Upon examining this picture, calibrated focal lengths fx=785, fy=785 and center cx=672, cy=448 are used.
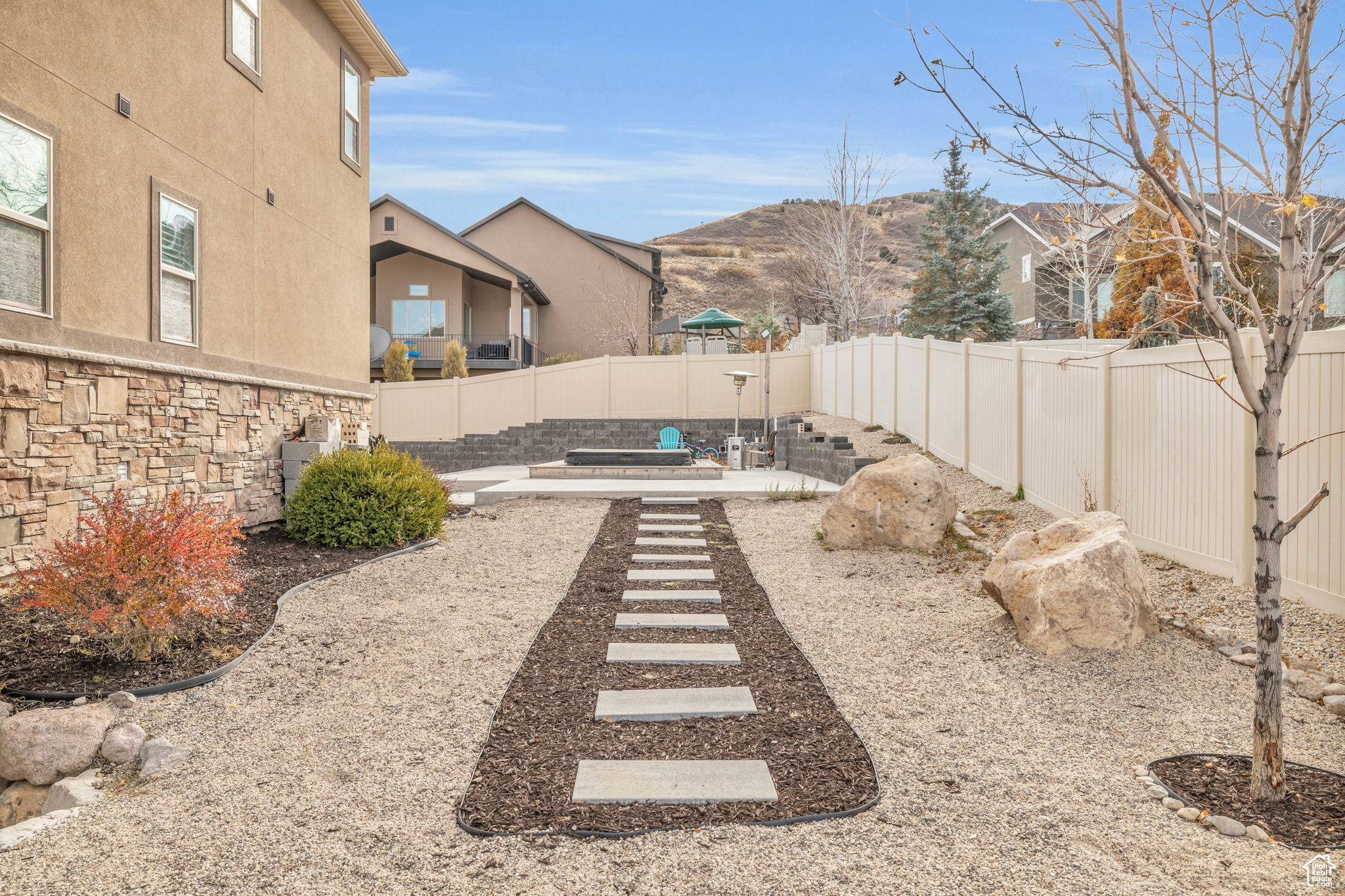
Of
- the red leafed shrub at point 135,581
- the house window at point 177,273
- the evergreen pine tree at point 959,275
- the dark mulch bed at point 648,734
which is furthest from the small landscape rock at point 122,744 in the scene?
the evergreen pine tree at point 959,275

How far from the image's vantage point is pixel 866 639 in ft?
16.7

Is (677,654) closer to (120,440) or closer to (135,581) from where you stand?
(135,581)

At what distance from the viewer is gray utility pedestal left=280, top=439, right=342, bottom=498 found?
8.74 metres

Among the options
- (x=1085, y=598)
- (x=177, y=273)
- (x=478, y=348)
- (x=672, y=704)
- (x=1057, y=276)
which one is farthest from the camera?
(x=1057, y=276)

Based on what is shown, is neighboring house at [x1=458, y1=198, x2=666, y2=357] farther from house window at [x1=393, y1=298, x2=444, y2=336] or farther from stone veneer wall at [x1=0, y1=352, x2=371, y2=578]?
stone veneer wall at [x1=0, y1=352, x2=371, y2=578]

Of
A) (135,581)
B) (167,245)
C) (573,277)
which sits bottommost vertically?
(135,581)

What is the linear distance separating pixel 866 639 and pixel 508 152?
4847 cm

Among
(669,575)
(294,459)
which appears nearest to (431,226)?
(294,459)

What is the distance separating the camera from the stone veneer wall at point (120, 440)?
5117 millimetres

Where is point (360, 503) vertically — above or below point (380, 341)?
below

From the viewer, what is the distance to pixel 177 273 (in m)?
6.93

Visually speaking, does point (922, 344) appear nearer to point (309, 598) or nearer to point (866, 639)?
point (866, 639)

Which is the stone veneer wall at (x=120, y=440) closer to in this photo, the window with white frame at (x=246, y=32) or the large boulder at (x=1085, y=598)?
the window with white frame at (x=246, y=32)

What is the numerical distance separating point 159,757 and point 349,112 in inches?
382
